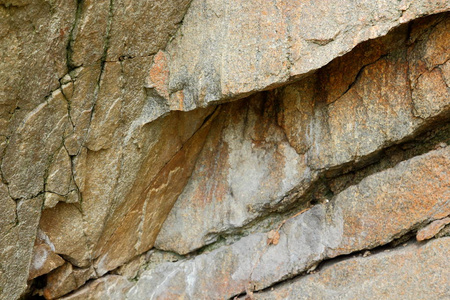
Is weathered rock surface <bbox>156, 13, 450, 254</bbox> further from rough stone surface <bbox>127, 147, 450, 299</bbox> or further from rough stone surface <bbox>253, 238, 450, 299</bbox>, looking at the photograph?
rough stone surface <bbox>253, 238, 450, 299</bbox>

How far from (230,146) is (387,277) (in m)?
1.21

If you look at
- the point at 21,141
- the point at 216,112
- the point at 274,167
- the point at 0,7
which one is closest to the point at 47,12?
the point at 0,7

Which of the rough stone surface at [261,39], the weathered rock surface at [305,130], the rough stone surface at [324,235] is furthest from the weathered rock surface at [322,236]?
the rough stone surface at [261,39]

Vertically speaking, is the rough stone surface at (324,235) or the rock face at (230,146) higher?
the rock face at (230,146)

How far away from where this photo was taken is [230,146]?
9.73ft

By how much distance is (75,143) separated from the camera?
2439 millimetres

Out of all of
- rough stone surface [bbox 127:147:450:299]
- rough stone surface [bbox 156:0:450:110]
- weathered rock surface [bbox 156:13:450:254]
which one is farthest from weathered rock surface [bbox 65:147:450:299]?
rough stone surface [bbox 156:0:450:110]

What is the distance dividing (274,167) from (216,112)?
51cm

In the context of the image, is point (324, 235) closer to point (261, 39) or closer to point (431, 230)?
point (431, 230)

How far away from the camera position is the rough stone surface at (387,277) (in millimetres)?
2168

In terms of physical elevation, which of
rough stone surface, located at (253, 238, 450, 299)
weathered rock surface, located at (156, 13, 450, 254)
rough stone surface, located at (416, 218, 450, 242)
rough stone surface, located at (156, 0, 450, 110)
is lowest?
rough stone surface, located at (253, 238, 450, 299)

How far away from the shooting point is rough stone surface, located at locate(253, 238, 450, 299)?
2.17m

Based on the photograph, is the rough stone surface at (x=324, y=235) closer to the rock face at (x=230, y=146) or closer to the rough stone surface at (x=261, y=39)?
the rock face at (x=230, y=146)

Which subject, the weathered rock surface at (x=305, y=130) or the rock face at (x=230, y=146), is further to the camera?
the weathered rock surface at (x=305, y=130)
